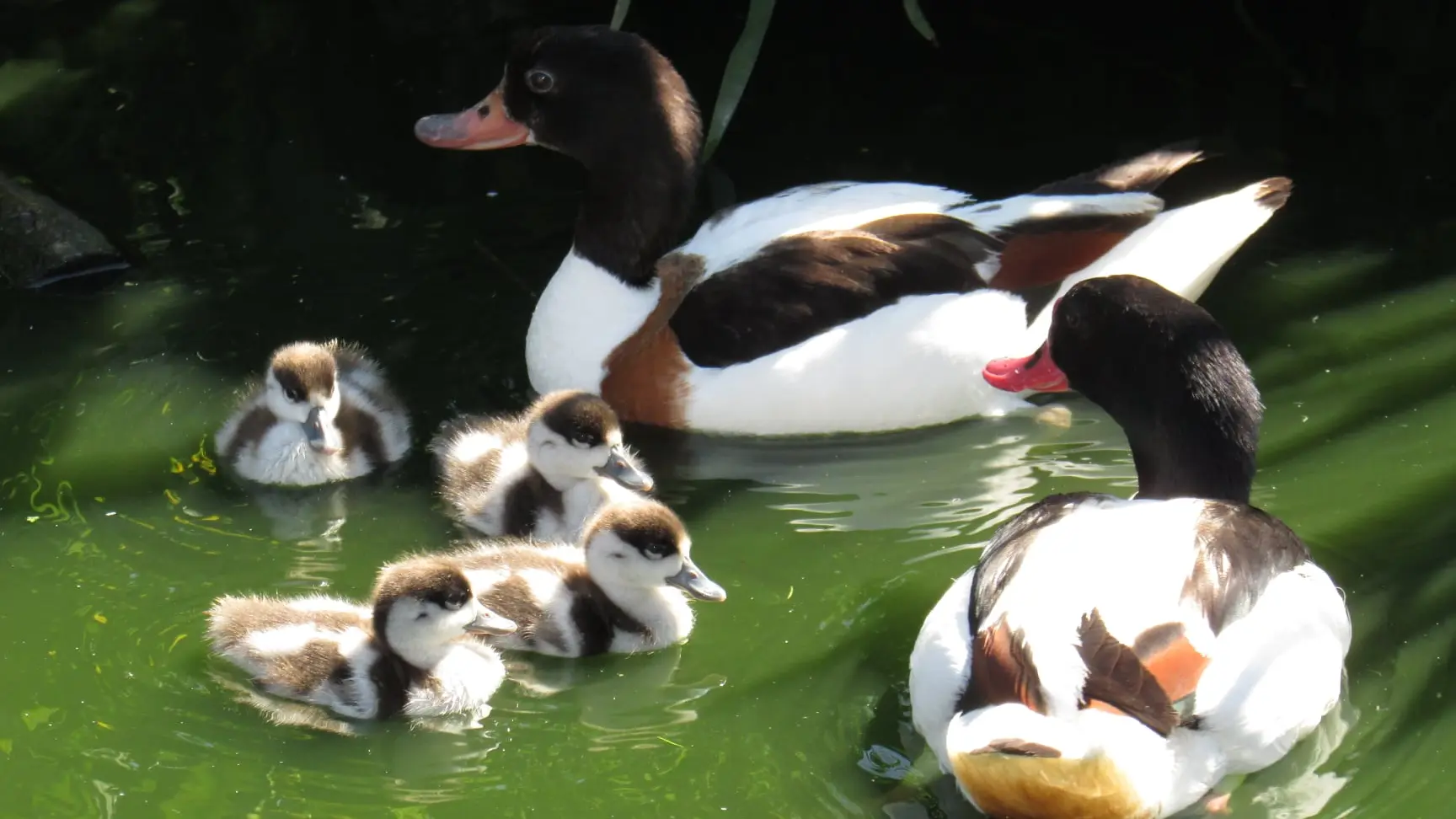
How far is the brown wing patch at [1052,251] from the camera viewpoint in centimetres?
533

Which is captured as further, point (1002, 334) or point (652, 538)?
point (1002, 334)

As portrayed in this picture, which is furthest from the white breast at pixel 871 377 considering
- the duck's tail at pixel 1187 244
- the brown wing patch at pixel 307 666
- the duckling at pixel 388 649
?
the brown wing patch at pixel 307 666

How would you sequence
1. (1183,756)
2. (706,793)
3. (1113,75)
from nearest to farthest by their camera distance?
1. (1183,756)
2. (706,793)
3. (1113,75)

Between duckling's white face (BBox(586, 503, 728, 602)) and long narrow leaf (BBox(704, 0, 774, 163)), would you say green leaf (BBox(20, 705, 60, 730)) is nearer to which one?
duckling's white face (BBox(586, 503, 728, 602))

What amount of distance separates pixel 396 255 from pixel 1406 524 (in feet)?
10.8

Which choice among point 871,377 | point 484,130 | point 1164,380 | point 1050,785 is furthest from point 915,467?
point 1050,785

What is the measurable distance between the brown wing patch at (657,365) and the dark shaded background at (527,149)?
429 millimetres

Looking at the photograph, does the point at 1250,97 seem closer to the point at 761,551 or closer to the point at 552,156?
the point at 552,156

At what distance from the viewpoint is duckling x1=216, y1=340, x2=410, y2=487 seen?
487cm

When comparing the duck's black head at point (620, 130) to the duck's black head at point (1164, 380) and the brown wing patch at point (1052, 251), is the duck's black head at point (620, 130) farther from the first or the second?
the duck's black head at point (1164, 380)

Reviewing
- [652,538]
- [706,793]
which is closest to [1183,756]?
[706,793]

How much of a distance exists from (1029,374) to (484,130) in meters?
1.98

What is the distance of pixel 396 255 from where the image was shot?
623cm

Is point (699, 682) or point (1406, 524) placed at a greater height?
point (1406, 524)
